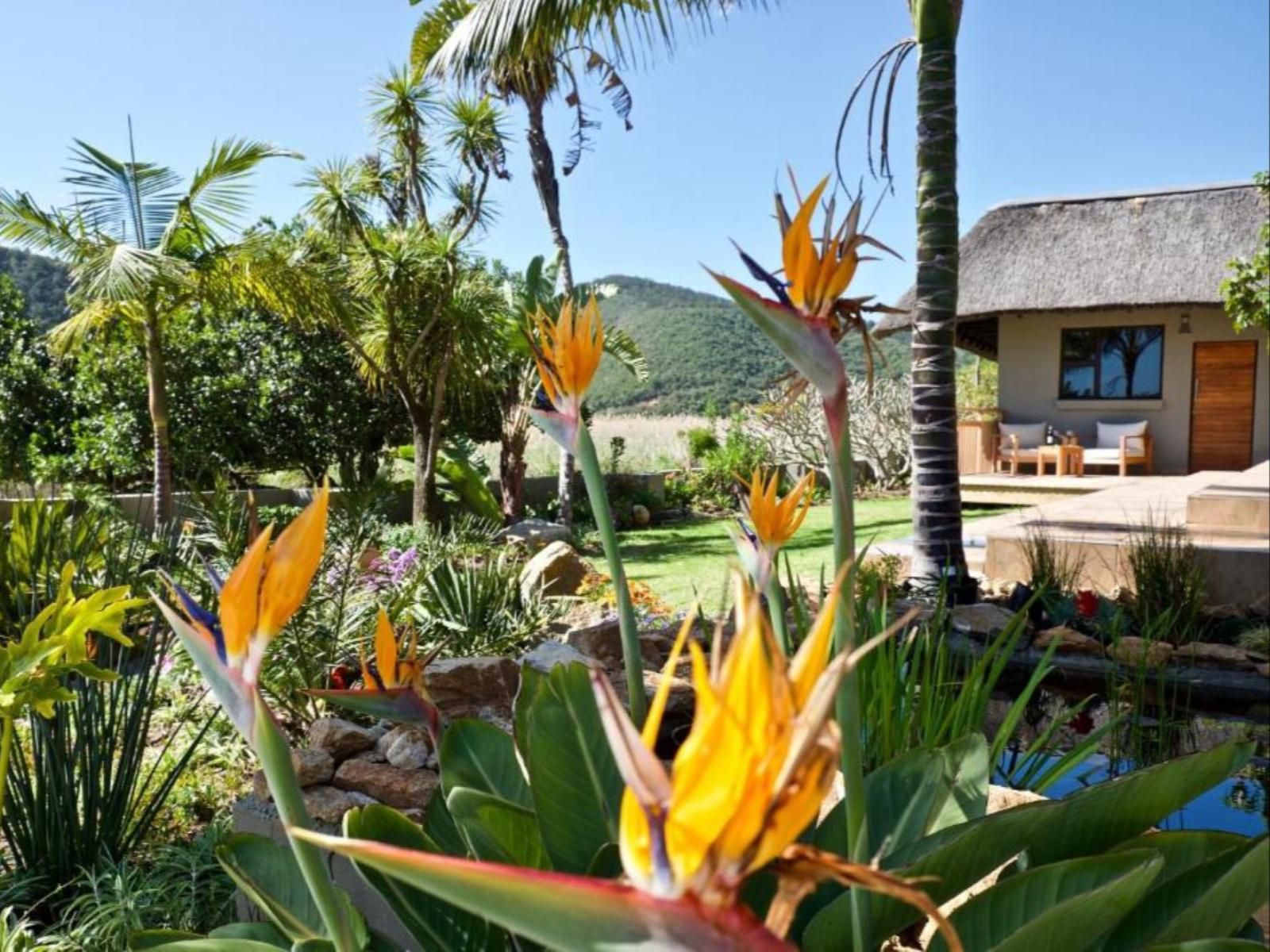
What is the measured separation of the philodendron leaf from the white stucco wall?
1643 centimetres

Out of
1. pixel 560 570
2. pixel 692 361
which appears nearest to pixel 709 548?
pixel 560 570

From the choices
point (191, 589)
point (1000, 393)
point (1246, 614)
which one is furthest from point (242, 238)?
point (1000, 393)

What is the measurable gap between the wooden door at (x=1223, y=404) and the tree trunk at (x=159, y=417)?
14305 millimetres

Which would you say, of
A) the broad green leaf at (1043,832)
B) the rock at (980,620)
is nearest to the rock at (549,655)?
the broad green leaf at (1043,832)

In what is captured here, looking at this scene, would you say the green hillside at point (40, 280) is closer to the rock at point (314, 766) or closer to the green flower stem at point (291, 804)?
the rock at point (314, 766)

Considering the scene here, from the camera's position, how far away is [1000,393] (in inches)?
638

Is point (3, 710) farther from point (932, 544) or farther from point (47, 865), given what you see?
point (932, 544)

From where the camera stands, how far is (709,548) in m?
10.8

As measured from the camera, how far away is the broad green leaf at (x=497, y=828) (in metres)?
1.22

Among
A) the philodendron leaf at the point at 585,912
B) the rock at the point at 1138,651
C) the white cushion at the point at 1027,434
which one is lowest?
the rock at the point at 1138,651

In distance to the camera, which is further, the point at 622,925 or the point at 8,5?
the point at 8,5

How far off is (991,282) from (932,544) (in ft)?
40.7

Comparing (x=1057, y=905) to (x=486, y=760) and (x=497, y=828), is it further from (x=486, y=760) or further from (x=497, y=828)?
(x=486, y=760)

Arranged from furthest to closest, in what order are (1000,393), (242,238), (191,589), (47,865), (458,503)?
(1000,393), (458,503), (242,238), (191,589), (47,865)
